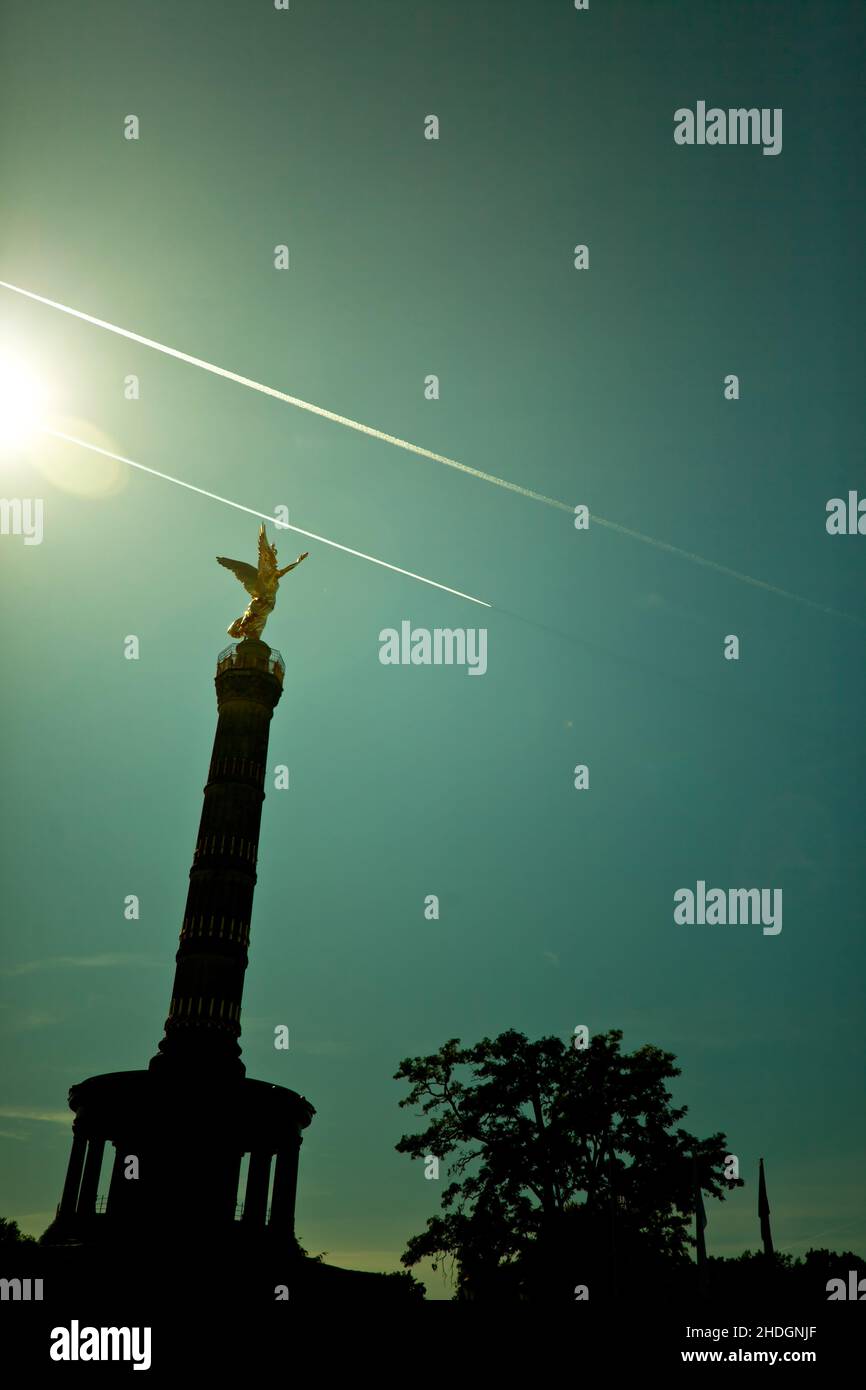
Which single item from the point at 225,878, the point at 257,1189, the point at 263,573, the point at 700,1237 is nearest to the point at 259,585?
the point at 263,573

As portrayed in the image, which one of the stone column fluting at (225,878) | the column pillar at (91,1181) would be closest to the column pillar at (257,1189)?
the stone column fluting at (225,878)

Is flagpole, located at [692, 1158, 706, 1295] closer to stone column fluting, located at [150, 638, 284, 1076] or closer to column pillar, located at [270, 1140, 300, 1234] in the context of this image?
column pillar, located at [270, 1140, 300, 1234]

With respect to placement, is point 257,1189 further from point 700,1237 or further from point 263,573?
point 263,573

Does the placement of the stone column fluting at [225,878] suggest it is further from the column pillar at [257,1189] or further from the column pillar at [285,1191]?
the column pillar at [285,1191]
